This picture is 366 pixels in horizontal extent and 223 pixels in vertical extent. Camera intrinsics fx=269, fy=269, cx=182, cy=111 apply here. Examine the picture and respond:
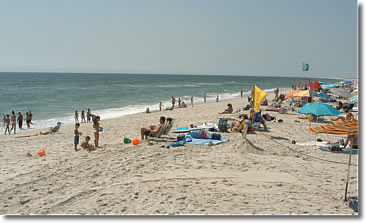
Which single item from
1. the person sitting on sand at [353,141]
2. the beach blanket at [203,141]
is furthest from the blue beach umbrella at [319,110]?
the beach blanket at [203,141]

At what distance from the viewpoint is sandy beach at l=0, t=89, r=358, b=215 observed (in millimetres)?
3975

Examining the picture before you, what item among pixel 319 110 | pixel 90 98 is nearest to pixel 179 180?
pixel 319 110

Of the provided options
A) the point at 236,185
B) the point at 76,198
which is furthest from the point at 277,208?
the point at 76,198

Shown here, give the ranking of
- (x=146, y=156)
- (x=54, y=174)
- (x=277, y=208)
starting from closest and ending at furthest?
(x=277, y=208)
(x=54, y=174)
(x=146, y=156)

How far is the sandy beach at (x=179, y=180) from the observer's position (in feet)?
13.0

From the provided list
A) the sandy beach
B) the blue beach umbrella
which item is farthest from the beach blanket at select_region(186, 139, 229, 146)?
the blue beach umbrella

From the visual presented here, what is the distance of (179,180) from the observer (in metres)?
5.03

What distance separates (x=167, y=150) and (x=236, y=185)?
2782mm

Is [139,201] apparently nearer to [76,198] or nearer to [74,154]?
[76,198]

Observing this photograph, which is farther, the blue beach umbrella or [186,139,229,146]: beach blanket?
the blue beach umbrella

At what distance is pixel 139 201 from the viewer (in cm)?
421

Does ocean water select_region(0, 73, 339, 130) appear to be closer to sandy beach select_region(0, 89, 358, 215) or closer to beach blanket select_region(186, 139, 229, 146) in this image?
sandy beach select_region(0, 89, 358, 215)

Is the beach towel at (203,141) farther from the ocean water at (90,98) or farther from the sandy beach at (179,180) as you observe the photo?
the ocean water at (90,98)

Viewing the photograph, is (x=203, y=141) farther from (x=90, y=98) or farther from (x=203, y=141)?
(x=90, y=98)
